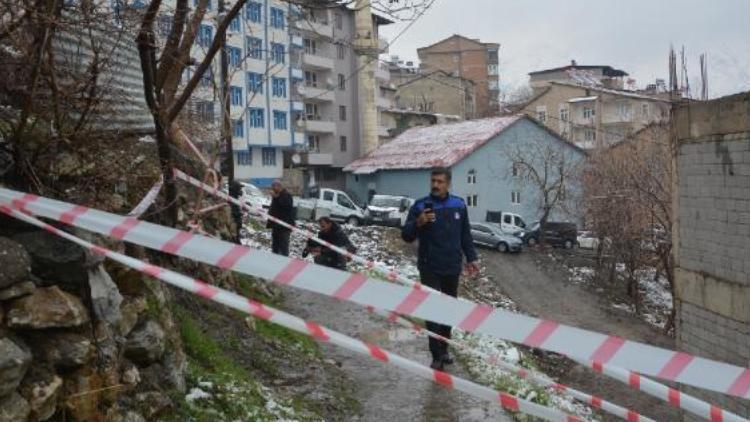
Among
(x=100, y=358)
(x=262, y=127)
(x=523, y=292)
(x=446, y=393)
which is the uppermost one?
(x=262, y=127)

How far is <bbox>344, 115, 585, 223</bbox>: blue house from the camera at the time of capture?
4047 centimetres

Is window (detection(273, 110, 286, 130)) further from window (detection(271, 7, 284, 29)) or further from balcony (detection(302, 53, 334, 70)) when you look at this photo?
window (detection(271, 7, 284, 29))

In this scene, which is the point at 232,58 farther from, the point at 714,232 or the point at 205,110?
the point at 714,232

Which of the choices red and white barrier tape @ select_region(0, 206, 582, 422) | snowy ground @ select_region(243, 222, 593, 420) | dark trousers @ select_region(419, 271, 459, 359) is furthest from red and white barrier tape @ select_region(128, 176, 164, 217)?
snowy ground @ select_region(243, 222, 593, 420)

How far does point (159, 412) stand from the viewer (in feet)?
14.0

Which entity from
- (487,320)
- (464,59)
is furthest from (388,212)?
(464,59)

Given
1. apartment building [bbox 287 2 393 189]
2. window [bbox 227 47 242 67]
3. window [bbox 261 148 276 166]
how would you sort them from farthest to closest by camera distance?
1. apartment building [bbox 287 2 393 189]
2. window [bbox 261 148 276 166]
3. window [bbox 227 47 242 67]

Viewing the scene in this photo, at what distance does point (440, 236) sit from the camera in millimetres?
6582

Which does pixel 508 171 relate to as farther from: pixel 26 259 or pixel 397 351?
pixel 26 259

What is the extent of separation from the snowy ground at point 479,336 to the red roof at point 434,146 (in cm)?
1356

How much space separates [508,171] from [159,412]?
39.1 meters

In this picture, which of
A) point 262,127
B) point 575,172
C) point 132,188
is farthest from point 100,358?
point 262,127

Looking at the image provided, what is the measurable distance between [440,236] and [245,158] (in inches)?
1613

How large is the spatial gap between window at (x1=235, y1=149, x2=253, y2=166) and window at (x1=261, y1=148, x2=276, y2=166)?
1361 millimetres
